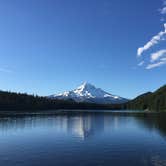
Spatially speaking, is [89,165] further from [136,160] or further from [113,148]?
[113,148]

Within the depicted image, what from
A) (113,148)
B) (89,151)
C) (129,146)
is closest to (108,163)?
(89,151)

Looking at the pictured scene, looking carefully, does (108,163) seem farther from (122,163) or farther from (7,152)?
(7,152)

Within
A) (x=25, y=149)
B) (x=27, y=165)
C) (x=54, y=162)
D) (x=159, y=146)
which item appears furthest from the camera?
(x=159, y=146)

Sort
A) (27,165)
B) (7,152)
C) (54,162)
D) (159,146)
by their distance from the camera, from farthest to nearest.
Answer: (159,146), (7,152), (54,162), (27,165)

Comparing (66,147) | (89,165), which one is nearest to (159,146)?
(66,147)

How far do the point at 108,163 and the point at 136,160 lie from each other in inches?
161

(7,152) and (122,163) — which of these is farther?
(7,152)

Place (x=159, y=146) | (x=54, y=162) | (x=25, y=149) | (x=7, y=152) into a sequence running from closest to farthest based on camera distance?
(x=54, y=162) → (x=7, y=152) → (x=25, y=149) → (x=159, y=146)

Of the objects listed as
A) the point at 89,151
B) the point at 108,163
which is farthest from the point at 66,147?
the point at 108,163

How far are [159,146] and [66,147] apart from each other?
1459cm

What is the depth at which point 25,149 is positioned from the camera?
43.1 meters

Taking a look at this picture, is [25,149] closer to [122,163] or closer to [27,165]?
[27,165]

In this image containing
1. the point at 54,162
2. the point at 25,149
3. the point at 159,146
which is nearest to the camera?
the point at 54,162

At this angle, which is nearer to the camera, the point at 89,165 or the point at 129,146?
the point at 89,165
